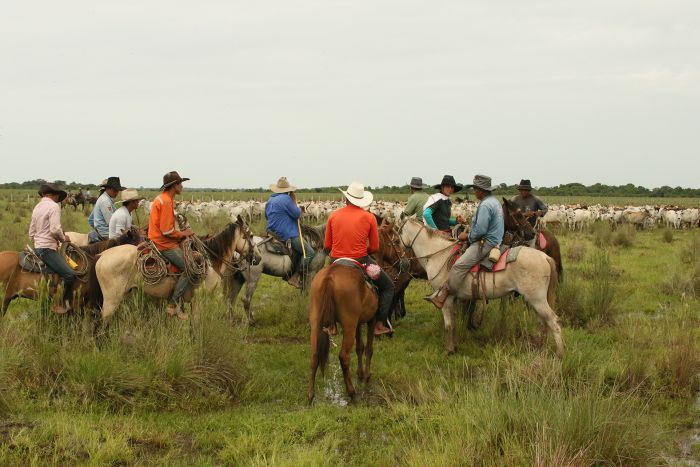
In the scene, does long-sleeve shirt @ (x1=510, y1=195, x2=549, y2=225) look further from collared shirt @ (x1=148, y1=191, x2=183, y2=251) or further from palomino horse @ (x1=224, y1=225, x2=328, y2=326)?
collared shirt @ (x1=148, y1=191, x2=183, y2=251)

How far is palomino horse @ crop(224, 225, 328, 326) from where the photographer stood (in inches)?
403

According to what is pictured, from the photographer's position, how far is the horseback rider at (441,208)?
1021 centimetres

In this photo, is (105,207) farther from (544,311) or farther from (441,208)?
(544,311)

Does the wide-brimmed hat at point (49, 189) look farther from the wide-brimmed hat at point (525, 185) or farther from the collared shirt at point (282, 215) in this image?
the wide-brimmed hat at point (525, 185)

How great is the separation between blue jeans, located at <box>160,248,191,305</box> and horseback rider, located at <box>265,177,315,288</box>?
283cm

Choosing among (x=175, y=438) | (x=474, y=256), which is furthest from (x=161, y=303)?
(x=474, y=256)

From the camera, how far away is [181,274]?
812cm

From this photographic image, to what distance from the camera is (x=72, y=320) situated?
726 cm

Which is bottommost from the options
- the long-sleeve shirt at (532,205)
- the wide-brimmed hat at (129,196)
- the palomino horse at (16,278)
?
the palomino horse at (16,278)

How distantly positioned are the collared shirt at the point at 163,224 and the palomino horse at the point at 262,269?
6.21 feet

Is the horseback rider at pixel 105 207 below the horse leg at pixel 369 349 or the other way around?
the other way around

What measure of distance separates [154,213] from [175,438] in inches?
134

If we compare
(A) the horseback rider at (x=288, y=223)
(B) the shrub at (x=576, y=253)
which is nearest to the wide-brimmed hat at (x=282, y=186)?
(A) the horseback rider at (x=288, y=223)

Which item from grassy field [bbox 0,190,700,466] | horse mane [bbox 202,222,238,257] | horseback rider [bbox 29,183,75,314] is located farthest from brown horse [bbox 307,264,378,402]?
horseback rider [bbox 29,183,75,314]
